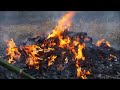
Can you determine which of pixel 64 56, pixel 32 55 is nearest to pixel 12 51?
pixel 32 55

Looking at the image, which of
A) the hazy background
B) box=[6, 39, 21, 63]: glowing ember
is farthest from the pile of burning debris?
the hazy background

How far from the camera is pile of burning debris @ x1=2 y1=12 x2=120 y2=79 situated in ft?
14.0

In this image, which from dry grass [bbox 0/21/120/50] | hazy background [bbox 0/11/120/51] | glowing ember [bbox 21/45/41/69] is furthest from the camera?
dry grass [bbox 0/21/120/50]

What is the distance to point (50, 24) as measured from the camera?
448 cm

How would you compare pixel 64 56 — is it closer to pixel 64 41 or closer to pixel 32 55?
pixel 64 41

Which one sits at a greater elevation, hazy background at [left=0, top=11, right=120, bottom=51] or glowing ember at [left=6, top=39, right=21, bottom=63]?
hazy background at [left=0, top=11, right=120, bottom=51]

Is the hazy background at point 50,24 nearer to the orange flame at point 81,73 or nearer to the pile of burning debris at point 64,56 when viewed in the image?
the pile of burning debris at point 64,56

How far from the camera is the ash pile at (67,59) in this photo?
168 inches

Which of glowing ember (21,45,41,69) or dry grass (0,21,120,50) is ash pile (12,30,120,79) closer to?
glowing ember (21,45,41,69)

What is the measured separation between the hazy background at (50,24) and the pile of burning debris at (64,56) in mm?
102

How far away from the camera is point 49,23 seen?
4.43 metres

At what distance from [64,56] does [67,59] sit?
58mm

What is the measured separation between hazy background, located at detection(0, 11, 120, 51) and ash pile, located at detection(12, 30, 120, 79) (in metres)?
0.14

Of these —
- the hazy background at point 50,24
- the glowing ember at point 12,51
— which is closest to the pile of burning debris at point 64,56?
the glowing ember at point 12,51
